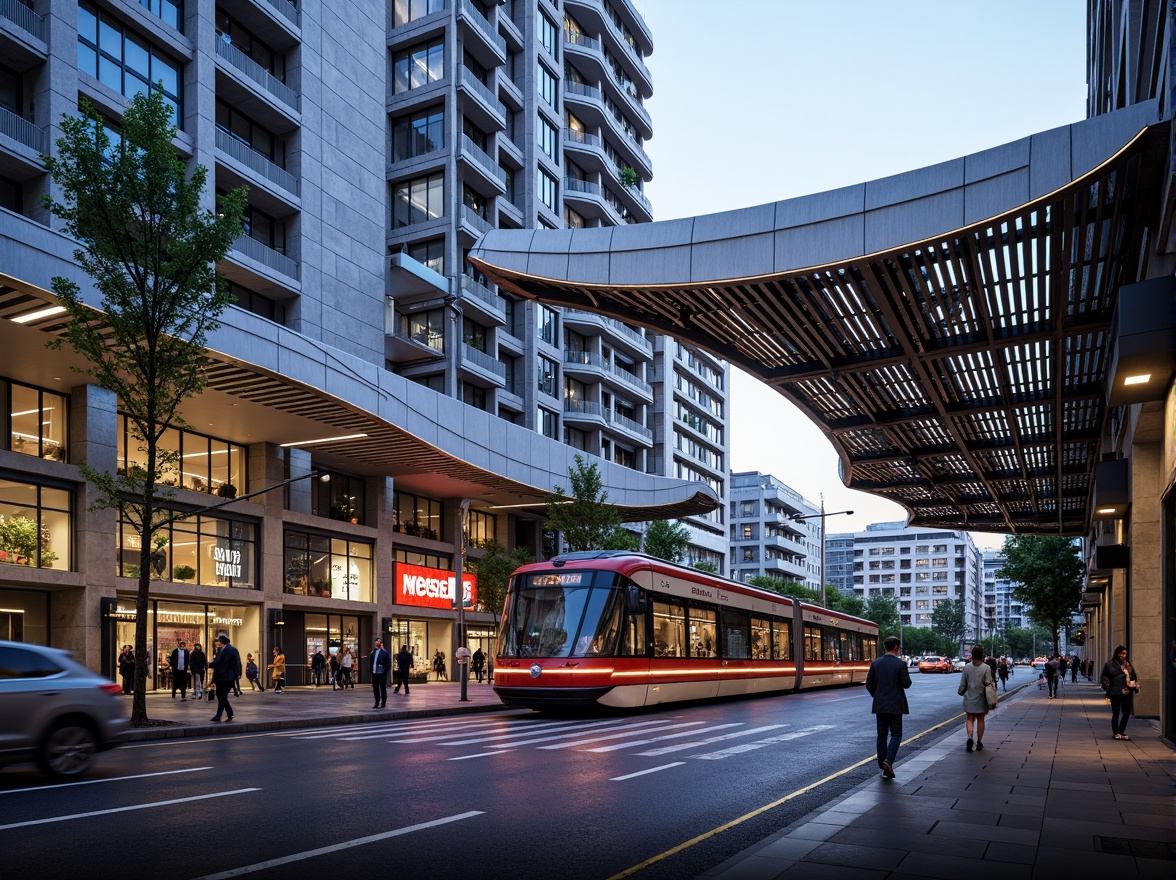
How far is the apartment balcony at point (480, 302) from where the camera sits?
1944 inches

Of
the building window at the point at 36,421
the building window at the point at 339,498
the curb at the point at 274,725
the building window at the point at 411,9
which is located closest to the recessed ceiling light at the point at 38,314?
the building window at the point at 36,421

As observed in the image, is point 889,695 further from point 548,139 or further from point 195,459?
point 548,139

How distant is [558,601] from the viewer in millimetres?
23141

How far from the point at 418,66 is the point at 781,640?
3285 cm

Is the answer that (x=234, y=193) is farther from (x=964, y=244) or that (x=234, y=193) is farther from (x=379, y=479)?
(x=379, y=479)

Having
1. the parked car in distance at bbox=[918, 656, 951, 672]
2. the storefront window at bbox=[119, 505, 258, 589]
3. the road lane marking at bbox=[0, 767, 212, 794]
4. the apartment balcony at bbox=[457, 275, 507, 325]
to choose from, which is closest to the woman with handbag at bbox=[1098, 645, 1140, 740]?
the road lane marking at bbox=[0, 767, 212, 794]

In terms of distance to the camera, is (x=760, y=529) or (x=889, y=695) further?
(x=760, y=529)

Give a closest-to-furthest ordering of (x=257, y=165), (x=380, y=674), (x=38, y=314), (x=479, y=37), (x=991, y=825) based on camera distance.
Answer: (x=991, y=825), (x=38, y=314), (x=380, y=674), (x=257, y=165), (x=479, y=37)

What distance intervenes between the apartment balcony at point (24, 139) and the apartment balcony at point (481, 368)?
21953 mm

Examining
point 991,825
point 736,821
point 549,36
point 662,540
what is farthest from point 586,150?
point 991,825

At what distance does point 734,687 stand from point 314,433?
643 inches

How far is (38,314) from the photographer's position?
948 inches

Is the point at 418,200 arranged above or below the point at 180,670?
above

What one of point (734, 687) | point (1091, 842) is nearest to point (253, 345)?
point (734, 687)
